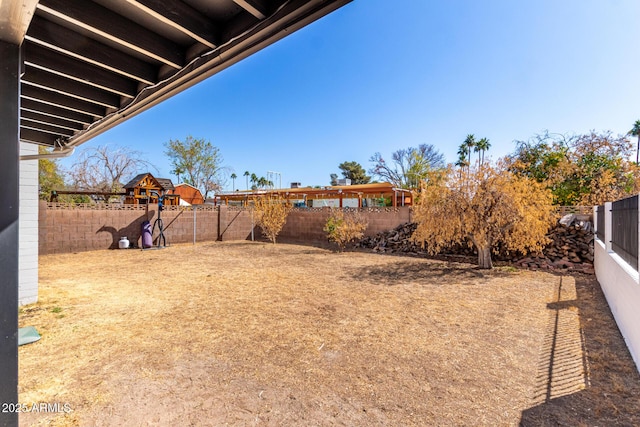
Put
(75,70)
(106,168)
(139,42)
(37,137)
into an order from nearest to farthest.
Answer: (139,42) < (75,70) < (37,137) < (106,168)

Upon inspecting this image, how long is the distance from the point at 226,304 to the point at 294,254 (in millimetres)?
5073

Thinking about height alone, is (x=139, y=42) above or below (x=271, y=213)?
above

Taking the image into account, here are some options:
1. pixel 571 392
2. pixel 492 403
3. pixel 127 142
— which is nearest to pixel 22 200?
pixel 492 403

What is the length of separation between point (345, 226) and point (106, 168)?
17905 millimetres

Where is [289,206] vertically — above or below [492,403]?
above

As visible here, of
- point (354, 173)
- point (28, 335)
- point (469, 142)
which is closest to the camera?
point (28, 335)

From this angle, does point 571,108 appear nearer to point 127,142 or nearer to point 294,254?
point 294,254

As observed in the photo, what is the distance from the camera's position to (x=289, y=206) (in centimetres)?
1291

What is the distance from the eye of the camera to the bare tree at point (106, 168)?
18.2 meters

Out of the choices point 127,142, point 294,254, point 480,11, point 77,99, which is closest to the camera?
point 77,99

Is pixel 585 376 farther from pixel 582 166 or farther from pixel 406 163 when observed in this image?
pixel 406 163

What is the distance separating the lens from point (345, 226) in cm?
1012

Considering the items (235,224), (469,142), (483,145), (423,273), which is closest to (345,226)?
(423,273)

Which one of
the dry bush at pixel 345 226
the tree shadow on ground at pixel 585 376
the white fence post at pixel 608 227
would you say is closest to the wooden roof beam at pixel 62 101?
the tree shadow on ground at pixel 585 376
